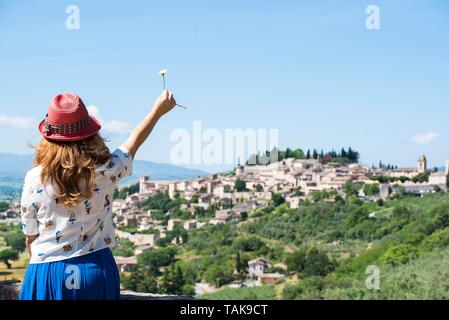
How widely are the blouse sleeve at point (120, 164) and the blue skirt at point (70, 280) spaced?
0.14m

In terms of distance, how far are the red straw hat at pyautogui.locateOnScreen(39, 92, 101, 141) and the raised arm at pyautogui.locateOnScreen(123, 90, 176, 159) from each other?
9cm

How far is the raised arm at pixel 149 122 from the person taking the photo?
1.09 metres

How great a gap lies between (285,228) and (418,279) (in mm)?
16392

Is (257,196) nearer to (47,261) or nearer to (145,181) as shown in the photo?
(145,181)

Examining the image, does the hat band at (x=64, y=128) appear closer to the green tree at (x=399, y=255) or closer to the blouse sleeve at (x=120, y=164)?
the blouse sleeve at (x=120, y=164)

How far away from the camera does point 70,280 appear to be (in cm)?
100

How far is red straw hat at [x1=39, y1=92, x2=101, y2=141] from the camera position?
98 centimetres

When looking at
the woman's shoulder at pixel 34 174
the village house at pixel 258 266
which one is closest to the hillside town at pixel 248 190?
A: the village house at pixel 258 266

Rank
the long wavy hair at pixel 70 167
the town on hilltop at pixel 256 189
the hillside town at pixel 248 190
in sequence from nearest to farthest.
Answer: the long wavy hair at pixel 70 167 < the hillside town at pixel 248 190 < the town on hilltop at pixel 256 189

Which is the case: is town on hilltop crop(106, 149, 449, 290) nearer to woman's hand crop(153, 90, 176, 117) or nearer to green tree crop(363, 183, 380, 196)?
green tree crop(363, 183, 380, 196)

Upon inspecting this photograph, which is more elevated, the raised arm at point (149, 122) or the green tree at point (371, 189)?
the raised arm at point (149, 122)

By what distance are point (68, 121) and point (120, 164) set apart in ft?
0.37

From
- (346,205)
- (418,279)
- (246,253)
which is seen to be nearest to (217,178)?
(346,205)

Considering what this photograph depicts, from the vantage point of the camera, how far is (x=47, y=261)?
100cm
